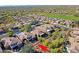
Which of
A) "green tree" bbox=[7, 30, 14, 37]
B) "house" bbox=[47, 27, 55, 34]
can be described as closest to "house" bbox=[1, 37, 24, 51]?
"green tree" bbox=[7, 30, 14, 37]

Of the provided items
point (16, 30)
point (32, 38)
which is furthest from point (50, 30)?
point (16, 30)

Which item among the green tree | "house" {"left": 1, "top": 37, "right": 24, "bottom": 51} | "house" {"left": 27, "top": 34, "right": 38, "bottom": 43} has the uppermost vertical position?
the green tree

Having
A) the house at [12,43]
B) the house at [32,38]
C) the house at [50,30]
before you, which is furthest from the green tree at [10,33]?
the house at [50,30]

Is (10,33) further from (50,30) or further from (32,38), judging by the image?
(50,30)

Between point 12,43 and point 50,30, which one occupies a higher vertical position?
point 50,30

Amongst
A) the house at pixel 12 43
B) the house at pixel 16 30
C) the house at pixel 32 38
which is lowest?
the house at pixel 12 43

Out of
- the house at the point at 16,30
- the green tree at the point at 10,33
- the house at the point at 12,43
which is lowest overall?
the house at the point at 12,43

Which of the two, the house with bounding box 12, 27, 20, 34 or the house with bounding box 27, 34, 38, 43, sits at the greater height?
the house with bounding box 12, 27, 20, 34

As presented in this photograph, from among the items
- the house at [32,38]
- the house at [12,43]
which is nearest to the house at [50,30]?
the house at [32,38]

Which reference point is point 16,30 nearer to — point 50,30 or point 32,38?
point 32,38

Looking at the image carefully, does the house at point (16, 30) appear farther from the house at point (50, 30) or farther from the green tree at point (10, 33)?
the house at point (50, 30)

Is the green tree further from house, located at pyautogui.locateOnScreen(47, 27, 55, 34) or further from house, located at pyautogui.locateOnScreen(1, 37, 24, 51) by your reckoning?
A: house, located at pyautogui.locateOnScreen(47, 27, 55, 34)

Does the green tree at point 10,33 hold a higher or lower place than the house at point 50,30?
lower
